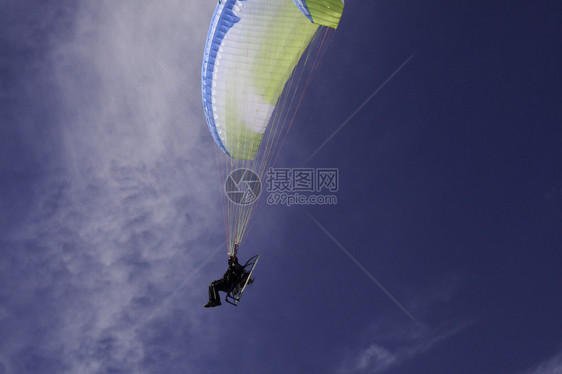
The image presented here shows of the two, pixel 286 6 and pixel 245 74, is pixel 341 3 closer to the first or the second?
pixel 286 6

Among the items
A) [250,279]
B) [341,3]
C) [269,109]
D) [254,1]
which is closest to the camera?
[341,3]

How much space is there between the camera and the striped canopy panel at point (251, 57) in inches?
476

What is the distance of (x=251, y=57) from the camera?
1288cm

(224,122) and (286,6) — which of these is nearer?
(286,6)

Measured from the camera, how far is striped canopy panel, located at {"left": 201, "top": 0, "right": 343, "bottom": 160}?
1210cm

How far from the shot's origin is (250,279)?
42.5 ft

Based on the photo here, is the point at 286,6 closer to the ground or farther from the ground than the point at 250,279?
farther from the ground

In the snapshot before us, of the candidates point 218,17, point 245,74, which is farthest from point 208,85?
point 218,17

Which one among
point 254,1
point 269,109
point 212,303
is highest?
point 254,1

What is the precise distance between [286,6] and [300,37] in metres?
0.97

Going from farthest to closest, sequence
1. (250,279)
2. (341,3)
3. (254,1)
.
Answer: (250,279), (254,1), (341,3)

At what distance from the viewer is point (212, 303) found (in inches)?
493

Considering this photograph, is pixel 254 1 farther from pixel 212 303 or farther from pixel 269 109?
pixel 212 303

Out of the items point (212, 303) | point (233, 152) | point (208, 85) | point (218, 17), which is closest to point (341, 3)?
point (218, 17)
